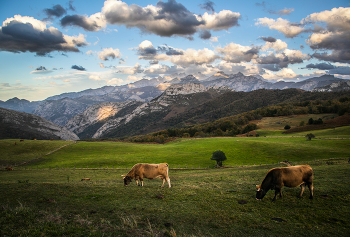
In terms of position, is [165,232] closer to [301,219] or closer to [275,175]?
[301,219]

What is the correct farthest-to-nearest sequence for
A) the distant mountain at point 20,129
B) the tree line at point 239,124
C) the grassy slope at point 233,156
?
the distant mountain at point 20,129, the tree line at point 239,124, the grassy slope at point 233,156

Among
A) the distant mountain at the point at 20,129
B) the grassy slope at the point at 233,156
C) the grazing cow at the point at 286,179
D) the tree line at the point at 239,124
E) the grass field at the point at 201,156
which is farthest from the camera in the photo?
the distant mountain at the point at 20,129

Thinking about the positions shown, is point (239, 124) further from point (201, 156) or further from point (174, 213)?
point (174, 213)

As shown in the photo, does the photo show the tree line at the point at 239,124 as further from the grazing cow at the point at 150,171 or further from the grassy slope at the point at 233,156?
the grazing cow at the point at 150,171

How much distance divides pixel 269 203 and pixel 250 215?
251 centimetres

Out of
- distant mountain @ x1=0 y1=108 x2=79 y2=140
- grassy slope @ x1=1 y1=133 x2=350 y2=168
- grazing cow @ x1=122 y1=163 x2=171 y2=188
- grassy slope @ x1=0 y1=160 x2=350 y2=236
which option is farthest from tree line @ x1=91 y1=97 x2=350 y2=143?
distant mountain @ x1=0 y1=108 x2=79 y2=140

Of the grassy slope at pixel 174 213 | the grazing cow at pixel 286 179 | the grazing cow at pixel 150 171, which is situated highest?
the grazing cow at pixel 286 179

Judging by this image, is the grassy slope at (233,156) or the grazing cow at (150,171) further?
the grassy slope at (233,156)

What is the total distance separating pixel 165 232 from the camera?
896cm

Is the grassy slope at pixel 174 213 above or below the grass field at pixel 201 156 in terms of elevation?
above

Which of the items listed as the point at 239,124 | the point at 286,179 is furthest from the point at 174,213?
the point at 239,124

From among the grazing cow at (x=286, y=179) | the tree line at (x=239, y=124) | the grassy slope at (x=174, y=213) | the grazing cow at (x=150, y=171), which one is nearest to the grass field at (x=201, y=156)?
the grazing cow at (x=150, y=171)

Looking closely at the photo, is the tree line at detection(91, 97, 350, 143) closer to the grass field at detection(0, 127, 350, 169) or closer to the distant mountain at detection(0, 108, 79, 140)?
the grass field at detection(0, 127, 350, 169)

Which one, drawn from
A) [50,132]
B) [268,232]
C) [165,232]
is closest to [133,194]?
[165,232]
